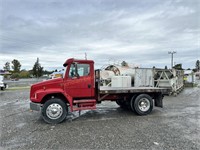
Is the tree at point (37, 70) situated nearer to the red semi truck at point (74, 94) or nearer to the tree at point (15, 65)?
the tree at point (15, 65)

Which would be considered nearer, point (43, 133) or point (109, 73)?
point (43, 133)

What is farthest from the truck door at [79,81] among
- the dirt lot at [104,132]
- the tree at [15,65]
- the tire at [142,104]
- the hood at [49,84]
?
the tree at [15,65]

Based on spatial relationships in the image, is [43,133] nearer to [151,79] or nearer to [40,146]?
[40,146]

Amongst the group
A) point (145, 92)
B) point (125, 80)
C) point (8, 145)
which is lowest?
point (8, 145)

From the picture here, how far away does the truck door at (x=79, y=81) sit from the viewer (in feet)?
18.1

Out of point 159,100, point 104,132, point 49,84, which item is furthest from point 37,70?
point 104,132

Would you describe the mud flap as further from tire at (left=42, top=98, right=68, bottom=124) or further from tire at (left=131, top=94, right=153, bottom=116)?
tire at (left=42, top=98, right=68, bottom=124)

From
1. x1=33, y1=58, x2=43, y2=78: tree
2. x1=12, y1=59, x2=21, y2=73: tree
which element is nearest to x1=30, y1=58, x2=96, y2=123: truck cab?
x1=33, y1=58, x2=43, y2=78: tree

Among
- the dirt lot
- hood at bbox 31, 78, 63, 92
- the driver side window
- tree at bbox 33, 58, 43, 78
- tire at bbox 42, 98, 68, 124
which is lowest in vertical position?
the dirt lot

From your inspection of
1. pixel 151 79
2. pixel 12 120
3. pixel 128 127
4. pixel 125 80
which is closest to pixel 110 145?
pixel 128 127

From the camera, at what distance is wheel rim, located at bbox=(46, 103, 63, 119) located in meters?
5.18

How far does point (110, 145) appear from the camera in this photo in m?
3.57

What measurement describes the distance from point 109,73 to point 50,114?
19.2 feet

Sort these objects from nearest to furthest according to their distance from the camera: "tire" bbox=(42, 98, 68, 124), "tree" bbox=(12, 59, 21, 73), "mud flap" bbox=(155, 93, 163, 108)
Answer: "tire" bbox=(42, 98, 68, 124) → "mud flap" bbox=(155, 93, 163, 108) → "tree" bbox=(12, 59, 21, 73)
